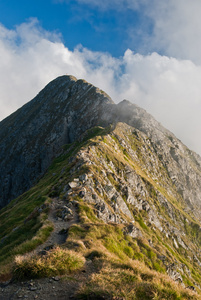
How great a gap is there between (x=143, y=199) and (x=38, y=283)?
62.5m

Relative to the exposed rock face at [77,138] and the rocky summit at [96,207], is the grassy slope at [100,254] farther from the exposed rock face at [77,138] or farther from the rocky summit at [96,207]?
the exposed rock face at [77,138]

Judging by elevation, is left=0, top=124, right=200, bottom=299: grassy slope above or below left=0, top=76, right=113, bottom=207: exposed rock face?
below

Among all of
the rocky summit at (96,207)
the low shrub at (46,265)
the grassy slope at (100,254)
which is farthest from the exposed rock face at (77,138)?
the low shrub at (46,265)

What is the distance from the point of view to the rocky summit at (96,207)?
472 inches

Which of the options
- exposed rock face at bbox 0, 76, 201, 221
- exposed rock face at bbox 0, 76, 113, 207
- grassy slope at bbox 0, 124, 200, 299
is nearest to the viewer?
grassy slope at bbox 0, 124, 200, 299

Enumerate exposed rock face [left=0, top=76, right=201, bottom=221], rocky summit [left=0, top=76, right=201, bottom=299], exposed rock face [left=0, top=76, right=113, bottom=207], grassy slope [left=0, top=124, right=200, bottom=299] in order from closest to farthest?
1. grassy slope [left=0, top=124, right=200, bottom=299]
2. rocky summit [left=0, top=76, right=201, bottom=299]
3. exposed rock face [left=0, top=76, right=201, bottom=221]
4. exposed rock face [left=0, top=76, right=113, bottom=207]

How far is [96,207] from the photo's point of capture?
3553 centimetres

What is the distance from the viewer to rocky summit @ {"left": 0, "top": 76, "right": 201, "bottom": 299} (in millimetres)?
11984

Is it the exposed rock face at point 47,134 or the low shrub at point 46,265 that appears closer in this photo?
the low shrub at point 46,265

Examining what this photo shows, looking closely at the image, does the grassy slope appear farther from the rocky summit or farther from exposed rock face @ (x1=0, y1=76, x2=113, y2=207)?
exposed rock face @ (x1=0, y1=76, x2=113, y2=207)

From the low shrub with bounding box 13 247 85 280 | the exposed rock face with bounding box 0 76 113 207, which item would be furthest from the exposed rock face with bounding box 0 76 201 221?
the low shrub with bounding box 13 247 85 280

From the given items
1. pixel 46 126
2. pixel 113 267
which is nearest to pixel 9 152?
pixel 46 126

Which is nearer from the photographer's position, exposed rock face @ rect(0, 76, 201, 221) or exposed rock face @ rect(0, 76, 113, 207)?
exposed rock face @ rect(0, 76, 201, 221)

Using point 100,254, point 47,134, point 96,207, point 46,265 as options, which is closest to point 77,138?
point 47,134
